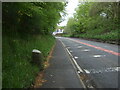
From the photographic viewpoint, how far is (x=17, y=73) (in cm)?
433

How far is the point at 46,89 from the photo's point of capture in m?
4.31

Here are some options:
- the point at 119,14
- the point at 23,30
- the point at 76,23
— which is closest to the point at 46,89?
the point at 23,30

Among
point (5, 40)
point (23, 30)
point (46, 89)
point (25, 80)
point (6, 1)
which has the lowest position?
point (46, 89)

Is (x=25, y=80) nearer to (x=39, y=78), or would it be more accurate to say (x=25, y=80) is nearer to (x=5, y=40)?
(x=39, y=78)

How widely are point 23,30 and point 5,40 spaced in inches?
105

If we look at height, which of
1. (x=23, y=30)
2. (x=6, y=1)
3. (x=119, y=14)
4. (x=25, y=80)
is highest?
(x=119, y=14)

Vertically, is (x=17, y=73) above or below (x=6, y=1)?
below

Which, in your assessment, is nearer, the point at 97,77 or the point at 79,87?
the point at 79,87

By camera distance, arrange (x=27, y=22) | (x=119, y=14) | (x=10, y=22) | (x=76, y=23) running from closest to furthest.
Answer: (x=10, y=22)
(x=27, y=22)
(x=119, y=14)
(x=76, y=23)

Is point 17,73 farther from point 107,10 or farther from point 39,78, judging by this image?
point 107,10

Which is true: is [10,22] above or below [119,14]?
below

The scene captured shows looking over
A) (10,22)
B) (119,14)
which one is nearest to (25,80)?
(10,22)

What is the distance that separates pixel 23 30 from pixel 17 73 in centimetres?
418

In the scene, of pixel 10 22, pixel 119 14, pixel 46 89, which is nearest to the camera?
pixel 46 89
